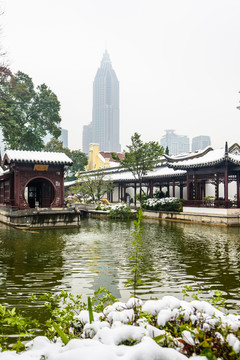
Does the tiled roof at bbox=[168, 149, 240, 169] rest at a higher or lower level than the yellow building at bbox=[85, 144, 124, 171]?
lower

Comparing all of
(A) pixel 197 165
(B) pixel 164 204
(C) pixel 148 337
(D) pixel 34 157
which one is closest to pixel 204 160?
(A) pixel 197 165

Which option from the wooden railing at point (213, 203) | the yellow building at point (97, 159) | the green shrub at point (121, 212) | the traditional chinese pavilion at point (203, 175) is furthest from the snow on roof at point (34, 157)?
the yellow building at point (97, 159)

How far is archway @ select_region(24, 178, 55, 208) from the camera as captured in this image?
2148 cm

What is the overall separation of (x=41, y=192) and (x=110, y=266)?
14781 millimetres

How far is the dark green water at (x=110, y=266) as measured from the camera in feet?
20.1

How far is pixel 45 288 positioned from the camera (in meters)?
6.20

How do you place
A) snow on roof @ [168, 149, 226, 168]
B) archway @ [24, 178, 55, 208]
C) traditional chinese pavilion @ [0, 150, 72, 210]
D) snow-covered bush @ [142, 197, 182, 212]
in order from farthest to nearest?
snow-covered bush @ [142, 197, 182, 212]
snow on roof @ [168, 149, 226, 168]
archway @ [24, 178, 55, 208]
traditional chinese pavilion @ [0, 150, 72, 210]

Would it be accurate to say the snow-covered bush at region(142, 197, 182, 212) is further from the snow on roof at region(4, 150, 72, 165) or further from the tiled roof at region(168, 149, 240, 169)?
the snow on roof at region(4, 150, 72, 165)

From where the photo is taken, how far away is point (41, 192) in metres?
22.0

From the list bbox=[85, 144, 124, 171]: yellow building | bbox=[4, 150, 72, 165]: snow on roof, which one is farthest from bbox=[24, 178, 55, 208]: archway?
bbox=[85, 144, 124, 171]: yellow building

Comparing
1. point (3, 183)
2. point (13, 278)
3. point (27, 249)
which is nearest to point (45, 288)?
point (13, 278)

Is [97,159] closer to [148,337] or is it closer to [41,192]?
[41,192]

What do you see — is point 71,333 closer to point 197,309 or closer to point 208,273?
point 197,309

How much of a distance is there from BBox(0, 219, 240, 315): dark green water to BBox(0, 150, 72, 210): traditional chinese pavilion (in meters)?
6.84
